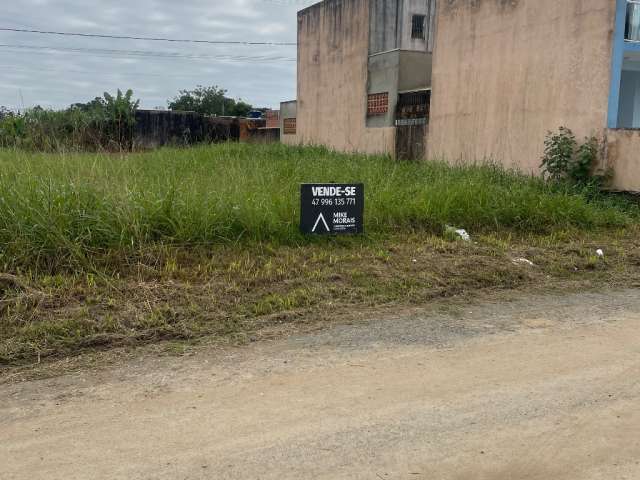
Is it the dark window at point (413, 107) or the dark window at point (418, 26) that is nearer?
the dark window at point (413, 107)

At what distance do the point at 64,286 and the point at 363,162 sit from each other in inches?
332

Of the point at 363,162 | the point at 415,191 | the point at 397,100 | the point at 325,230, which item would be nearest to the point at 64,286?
the point at 325,230

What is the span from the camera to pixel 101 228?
18.3 feet

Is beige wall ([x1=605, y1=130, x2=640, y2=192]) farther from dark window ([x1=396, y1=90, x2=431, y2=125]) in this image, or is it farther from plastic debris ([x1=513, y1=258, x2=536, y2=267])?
dark window ([x1=396, y1=90, x2=431, y2=125])

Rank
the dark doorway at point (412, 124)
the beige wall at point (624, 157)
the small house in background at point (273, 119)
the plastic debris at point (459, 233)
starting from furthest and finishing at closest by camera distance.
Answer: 1. the small house in background at point (273, 119)
2. the dark doorway at point (412, 124)
3. the beige wall at point (624, 157)
4. the plastic debris at point (459, 233)

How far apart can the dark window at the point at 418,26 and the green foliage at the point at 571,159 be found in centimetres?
1043

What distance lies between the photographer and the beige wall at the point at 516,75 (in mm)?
9570

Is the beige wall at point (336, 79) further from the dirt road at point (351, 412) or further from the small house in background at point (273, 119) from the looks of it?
the dirt road at point (351, 412)

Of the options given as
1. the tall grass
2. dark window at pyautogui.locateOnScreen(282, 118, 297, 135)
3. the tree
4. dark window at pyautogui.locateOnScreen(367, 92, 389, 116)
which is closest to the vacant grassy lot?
the tall grass

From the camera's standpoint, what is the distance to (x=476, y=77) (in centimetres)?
1206

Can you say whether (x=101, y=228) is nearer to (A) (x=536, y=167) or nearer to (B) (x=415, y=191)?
(B) (x=415, y=191)

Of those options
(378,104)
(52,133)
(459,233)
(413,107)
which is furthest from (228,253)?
(378,104)

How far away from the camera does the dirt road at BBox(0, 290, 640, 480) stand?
262 cm

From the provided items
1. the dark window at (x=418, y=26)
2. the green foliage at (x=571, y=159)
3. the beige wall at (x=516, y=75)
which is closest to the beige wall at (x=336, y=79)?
the dark window at (x=418, y=26)
